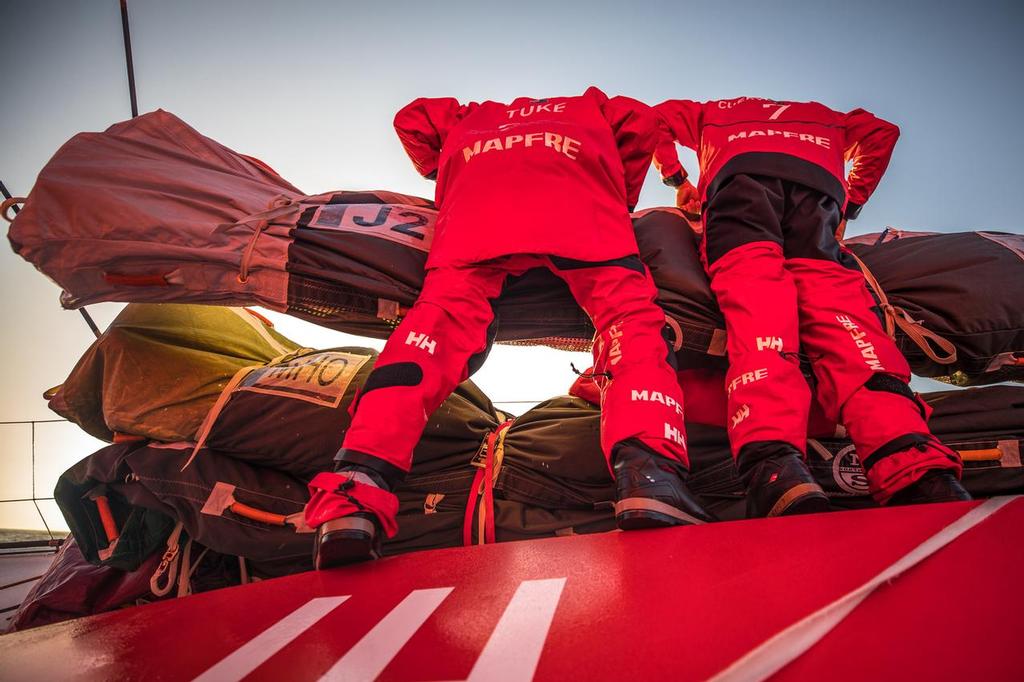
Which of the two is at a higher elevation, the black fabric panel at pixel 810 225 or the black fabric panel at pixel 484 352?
the black fabric panel at pixel 810 225

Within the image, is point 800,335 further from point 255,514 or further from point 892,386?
point 255,514

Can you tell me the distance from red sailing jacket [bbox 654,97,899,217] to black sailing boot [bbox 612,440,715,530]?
30.4 inches

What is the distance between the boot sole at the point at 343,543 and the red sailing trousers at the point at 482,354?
104 millimetres

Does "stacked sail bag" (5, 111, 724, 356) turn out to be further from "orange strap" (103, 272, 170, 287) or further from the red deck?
the red deck

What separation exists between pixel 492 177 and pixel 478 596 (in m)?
0.85

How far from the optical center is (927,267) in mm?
1393

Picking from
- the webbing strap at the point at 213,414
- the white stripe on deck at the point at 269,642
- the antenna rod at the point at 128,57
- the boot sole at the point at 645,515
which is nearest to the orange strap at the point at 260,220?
the webbing strap at the point at 213,414

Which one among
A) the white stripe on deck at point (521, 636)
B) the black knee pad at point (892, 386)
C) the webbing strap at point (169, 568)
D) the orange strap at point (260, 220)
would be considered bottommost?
the webbing strap at point (169, 568)

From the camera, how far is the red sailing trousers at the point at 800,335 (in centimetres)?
97

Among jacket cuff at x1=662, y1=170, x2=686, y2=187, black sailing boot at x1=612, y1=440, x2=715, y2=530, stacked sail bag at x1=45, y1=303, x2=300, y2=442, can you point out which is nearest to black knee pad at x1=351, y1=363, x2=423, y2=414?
black sailing boot at x1=612, y1=440, x2=715, y2=530

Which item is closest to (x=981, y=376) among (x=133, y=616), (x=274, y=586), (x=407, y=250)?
(x=407, y=250)

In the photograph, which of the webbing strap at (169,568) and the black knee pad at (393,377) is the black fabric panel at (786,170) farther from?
the webbing strap at (169,568)

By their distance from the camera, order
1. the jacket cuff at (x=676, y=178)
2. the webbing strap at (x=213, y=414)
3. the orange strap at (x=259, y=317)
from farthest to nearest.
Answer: the orange strap at (x=259, y=317)
the jacket cuff at (x=676, y=178)
the webbing strap at (x=213, y=414)

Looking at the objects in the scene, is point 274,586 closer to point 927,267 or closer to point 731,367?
point 731,367
